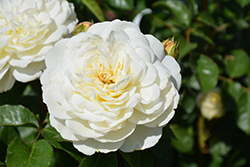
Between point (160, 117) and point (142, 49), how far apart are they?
18 cm

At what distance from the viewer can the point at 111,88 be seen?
2.24ft

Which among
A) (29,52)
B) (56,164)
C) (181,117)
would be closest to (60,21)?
(29,52)

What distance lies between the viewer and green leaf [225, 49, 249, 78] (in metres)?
1.39

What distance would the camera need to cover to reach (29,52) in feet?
2.82

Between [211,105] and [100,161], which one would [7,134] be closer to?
[100,161]

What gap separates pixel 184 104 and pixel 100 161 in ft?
2.71

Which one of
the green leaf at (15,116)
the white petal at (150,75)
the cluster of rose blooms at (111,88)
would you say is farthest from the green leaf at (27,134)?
the white petal at (150,75)

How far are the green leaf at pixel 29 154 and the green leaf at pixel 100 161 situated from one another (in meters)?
0.11

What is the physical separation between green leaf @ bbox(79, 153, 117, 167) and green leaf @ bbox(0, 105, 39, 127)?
0.23 meters

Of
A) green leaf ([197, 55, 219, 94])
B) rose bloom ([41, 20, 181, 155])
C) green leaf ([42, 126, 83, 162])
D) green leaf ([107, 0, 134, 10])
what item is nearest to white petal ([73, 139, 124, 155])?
rose bloom ([41, 20, 181, 155])

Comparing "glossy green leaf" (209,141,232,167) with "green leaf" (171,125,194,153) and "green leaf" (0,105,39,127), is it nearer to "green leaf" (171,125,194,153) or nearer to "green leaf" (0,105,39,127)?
"green leaf" (171,125,194,153)

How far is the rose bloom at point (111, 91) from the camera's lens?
0.67 meters

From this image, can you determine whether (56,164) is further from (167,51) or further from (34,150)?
(167,51)

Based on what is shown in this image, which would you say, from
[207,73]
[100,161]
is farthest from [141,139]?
[207,73]
